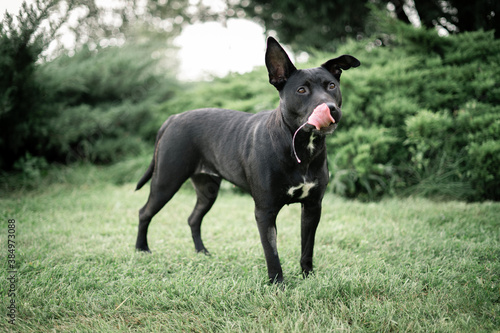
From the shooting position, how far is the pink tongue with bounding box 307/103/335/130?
226cm

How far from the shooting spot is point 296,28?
9703 mm

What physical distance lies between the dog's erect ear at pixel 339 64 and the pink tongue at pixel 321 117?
60 cm

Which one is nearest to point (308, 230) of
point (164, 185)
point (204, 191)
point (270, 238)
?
point (270, 238)

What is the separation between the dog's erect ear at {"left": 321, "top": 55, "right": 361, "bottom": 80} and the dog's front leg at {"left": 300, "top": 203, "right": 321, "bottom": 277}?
1.11m

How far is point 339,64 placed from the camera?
2775 mm

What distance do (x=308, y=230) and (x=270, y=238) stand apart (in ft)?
1.37

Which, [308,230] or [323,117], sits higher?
[323,117]

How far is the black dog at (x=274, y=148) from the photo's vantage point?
251 centimetres

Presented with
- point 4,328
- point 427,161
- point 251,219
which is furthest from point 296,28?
point 4,328

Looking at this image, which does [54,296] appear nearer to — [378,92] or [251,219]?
[251,219]

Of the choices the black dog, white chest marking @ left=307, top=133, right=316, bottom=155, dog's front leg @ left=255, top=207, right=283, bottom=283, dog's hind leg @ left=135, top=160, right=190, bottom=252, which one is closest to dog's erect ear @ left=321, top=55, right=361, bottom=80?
the black dog

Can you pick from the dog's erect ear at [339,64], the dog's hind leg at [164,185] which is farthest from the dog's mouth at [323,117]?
the dog's hind leg at [164,185]

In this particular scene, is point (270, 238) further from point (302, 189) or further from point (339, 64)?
point (339, 64)

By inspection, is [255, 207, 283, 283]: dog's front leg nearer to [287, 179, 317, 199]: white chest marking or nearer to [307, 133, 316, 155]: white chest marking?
[287, 179, 317, 199]: white chest marking
